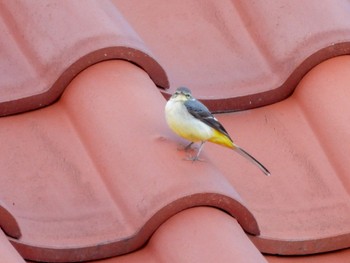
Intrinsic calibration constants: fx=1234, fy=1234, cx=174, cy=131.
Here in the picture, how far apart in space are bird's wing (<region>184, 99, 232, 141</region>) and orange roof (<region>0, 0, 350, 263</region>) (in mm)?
98

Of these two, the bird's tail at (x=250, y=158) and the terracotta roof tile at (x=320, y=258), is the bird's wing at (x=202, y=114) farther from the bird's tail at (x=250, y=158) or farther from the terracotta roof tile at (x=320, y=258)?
the terracotta roof tile at (x=320, y=258)

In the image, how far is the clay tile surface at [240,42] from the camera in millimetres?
4414

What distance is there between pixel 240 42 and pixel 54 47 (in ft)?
2.66

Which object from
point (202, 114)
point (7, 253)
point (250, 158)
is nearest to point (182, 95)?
point (202, 114)

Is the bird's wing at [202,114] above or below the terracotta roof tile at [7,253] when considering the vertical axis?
below

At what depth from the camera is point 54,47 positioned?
163 inches

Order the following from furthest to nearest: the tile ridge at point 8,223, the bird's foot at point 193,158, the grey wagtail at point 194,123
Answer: the grey wagtail at point 194,123, the bird's foot at point 193,158, the tile ridge at point 8,223

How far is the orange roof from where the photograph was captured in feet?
11.5

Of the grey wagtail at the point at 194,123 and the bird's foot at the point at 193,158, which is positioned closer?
the bird's foot at the point at 193,158

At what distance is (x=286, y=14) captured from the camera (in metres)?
4.68

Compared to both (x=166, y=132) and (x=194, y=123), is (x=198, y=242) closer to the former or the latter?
(x=166, y=132)

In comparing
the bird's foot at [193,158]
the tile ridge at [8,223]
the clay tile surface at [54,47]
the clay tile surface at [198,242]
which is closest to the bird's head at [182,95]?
the clay tile surface at [54,47]

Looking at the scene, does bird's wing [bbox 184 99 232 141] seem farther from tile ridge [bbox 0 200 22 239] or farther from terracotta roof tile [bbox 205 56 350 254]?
tile ridge [bbox 0 200 22 239]

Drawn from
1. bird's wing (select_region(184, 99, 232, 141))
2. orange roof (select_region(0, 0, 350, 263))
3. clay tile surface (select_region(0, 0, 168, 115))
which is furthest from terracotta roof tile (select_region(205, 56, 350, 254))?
clay tile surface (select_region(0, 0, 168, 115))
